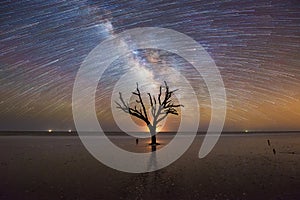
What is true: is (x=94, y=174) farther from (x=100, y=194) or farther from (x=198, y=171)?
(x=198, y=171)

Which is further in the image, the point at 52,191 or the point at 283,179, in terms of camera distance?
the point at 283,179

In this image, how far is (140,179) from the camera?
33.5 ft

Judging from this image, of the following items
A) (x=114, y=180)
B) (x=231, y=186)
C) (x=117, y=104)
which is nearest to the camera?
(x=231, y=186)

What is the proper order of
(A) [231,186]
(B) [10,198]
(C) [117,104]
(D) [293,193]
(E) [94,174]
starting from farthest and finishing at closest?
(C) [117,104]
(E) [94,174]
(A) [231,186]
(D) [293,193]
(B) [10,198]

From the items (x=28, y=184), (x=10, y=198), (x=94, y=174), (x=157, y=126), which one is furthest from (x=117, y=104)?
(x=10, y=198)

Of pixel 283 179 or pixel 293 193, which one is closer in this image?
pixel 293 193

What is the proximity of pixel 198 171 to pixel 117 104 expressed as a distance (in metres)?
17.4

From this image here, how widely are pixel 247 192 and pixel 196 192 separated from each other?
1606 millimetres

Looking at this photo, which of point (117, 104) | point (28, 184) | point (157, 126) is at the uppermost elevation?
point (117, 104)

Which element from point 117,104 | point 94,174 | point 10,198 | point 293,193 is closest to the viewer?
point 10,198

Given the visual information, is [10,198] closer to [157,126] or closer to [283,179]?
[283,179]

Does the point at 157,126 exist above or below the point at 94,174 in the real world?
above

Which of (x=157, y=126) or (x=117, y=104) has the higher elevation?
(x=117, y=104)

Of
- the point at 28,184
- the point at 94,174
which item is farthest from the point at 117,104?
the point at 28,184
